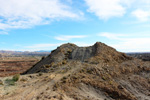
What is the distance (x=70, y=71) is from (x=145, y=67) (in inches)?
492

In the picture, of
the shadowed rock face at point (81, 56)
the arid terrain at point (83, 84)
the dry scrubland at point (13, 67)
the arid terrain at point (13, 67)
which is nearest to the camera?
the arid terrain at point (83, 84)

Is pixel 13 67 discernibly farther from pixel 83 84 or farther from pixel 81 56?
pixel 83 84

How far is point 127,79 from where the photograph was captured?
15852 millimetres

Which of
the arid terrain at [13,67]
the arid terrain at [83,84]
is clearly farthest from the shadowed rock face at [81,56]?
the arid terrain at [13,67]

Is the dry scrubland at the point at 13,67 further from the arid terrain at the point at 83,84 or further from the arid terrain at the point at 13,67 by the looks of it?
the arid terrain at the point at 83,84

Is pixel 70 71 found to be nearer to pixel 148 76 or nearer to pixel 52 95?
pixel 52 95

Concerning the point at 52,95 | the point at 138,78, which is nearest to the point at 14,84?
the point at 52,95

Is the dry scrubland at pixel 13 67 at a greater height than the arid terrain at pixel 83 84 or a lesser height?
lesser

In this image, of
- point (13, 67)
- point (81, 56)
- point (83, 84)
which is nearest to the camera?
point (83, 84)

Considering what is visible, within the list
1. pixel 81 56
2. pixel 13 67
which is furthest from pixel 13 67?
pixel 81 56

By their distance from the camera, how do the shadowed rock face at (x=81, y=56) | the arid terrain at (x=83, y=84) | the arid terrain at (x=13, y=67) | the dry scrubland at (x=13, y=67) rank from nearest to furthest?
the arid terrain at (x=83, y=84), the shadowed rock face at (x=81, y=56), the arid terrain at (x=13, y=67), the dry scrubland at (x=13, y=67)

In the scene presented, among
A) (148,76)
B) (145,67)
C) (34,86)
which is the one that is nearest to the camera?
(34,86)

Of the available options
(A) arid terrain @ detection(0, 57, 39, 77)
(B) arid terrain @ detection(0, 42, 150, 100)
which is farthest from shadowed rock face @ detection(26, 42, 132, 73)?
(A) arid terrain @ detection(0, 57, 39, 77)

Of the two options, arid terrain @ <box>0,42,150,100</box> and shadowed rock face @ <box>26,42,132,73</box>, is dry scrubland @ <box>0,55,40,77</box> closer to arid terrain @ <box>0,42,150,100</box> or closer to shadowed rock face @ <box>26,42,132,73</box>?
shadowed rock face @ <box>26,42,132,73</box>
